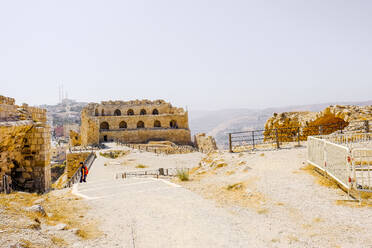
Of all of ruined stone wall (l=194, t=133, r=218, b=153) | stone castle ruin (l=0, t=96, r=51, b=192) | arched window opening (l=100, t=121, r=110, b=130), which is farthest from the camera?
arched window opening (l=100, t=121, r=110, b=130)

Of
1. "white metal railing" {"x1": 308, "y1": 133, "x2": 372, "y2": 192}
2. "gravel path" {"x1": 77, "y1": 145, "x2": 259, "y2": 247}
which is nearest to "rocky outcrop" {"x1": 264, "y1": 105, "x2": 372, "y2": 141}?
"white metal railing" {"x1": 308, "y1": 133, "x2": 372, "y2": 192}

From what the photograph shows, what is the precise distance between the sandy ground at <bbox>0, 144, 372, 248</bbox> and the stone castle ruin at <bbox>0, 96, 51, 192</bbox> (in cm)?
Result: 284

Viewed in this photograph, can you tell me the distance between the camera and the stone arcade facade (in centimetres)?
4244

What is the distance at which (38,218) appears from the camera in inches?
188

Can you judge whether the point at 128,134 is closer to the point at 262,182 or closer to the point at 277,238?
the point at 262,182

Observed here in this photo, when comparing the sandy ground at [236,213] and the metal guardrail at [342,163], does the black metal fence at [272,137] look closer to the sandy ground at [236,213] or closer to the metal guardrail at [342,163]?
the metal guardrail at [342,163]

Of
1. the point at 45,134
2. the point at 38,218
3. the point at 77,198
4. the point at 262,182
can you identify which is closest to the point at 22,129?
the point at 45,134

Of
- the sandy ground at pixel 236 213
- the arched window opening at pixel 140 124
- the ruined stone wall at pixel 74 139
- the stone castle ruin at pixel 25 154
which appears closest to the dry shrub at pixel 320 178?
the sandy ground at pixel 236 213

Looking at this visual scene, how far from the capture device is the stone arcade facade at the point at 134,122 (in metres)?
42.4

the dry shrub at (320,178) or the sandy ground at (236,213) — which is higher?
the dry shrub at (320,178)

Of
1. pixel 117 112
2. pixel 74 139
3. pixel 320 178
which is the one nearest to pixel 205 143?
pixel 117 112

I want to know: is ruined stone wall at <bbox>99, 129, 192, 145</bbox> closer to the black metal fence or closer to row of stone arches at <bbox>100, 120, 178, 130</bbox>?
row of stone arches at <bbox>100, 120, 178, 130</bbox>

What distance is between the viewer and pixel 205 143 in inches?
1538

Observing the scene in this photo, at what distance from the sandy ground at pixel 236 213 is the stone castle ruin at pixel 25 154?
2840mm
